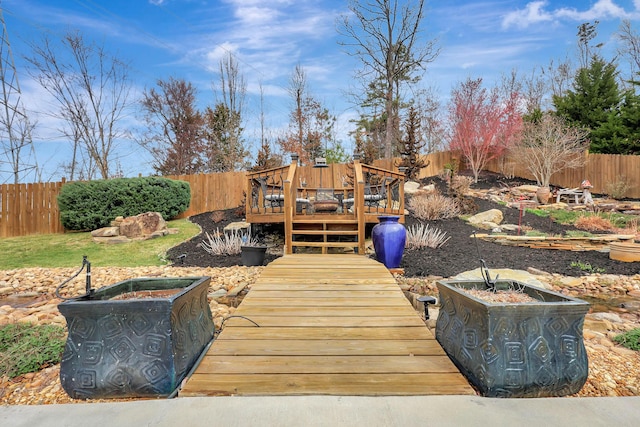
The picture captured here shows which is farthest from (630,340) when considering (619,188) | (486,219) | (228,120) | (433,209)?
(228,120)

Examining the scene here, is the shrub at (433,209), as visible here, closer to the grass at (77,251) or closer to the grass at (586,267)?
the grass at (586,267)

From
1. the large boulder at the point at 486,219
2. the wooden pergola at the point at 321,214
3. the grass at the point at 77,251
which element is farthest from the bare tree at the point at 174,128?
the large boulder at the point at 486,219

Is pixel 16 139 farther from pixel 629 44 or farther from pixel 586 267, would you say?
pixel 629 44

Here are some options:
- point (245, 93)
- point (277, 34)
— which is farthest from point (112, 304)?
point (245, 93)

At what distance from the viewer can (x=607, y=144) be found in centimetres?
1419

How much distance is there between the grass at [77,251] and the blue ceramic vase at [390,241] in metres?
4.39

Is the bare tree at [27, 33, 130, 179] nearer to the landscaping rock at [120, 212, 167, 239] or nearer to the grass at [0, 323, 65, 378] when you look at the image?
the landscaping rock at [120, 212, 167, 239]

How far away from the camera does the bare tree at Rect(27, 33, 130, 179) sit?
11.5 metres

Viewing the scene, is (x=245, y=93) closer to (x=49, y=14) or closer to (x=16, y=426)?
(x=49, y=14)

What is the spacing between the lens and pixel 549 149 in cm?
1309

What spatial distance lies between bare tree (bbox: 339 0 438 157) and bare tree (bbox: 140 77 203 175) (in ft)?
27.4

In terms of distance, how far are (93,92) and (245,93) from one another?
6.72m

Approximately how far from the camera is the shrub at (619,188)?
39.3 ft

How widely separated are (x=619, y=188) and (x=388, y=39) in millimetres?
10816
